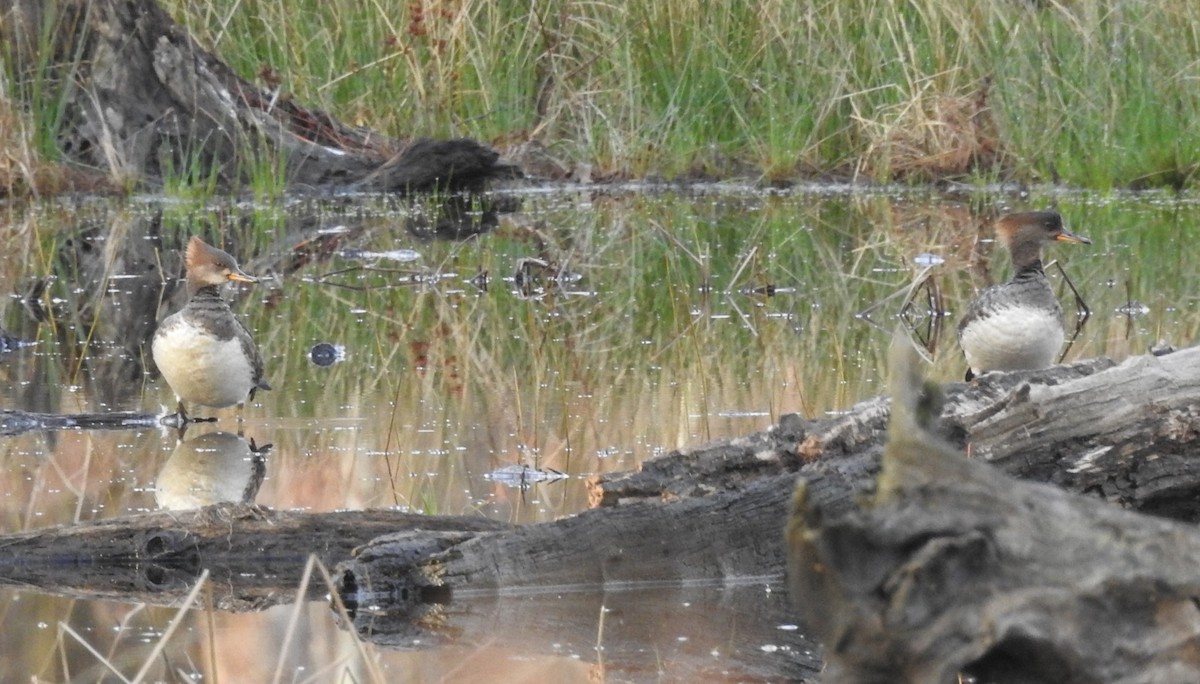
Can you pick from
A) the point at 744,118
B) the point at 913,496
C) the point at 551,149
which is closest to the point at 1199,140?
the point at 744,118

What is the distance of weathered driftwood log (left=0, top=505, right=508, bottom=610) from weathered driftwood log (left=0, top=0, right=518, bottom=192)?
9.01 meters

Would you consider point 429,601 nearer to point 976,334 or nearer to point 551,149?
point 976,334

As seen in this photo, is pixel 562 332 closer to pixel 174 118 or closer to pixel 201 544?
pixel 201 544

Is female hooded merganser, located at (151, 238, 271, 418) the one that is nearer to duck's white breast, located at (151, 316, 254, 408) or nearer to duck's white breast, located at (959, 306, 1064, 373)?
duck's white breast, located at (151, 316, 254, 408)

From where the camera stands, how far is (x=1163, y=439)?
12.8 feet

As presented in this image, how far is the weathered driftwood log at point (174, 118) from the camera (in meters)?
12.9

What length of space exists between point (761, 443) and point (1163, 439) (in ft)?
2.74

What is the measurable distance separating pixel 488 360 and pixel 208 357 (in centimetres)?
131

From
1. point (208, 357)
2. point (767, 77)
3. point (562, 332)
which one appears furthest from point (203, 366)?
point (767, 77)

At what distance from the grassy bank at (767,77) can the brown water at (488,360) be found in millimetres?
939

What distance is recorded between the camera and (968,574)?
1995 mm

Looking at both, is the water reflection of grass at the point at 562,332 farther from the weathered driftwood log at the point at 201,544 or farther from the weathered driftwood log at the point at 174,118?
the weathered driftwood log at the point at 174,118

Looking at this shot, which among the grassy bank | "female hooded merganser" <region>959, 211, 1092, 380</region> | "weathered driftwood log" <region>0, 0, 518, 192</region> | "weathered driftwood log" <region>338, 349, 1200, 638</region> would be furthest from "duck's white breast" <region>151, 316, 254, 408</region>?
the grassy bank

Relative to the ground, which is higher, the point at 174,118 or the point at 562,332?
the point at 174,118
